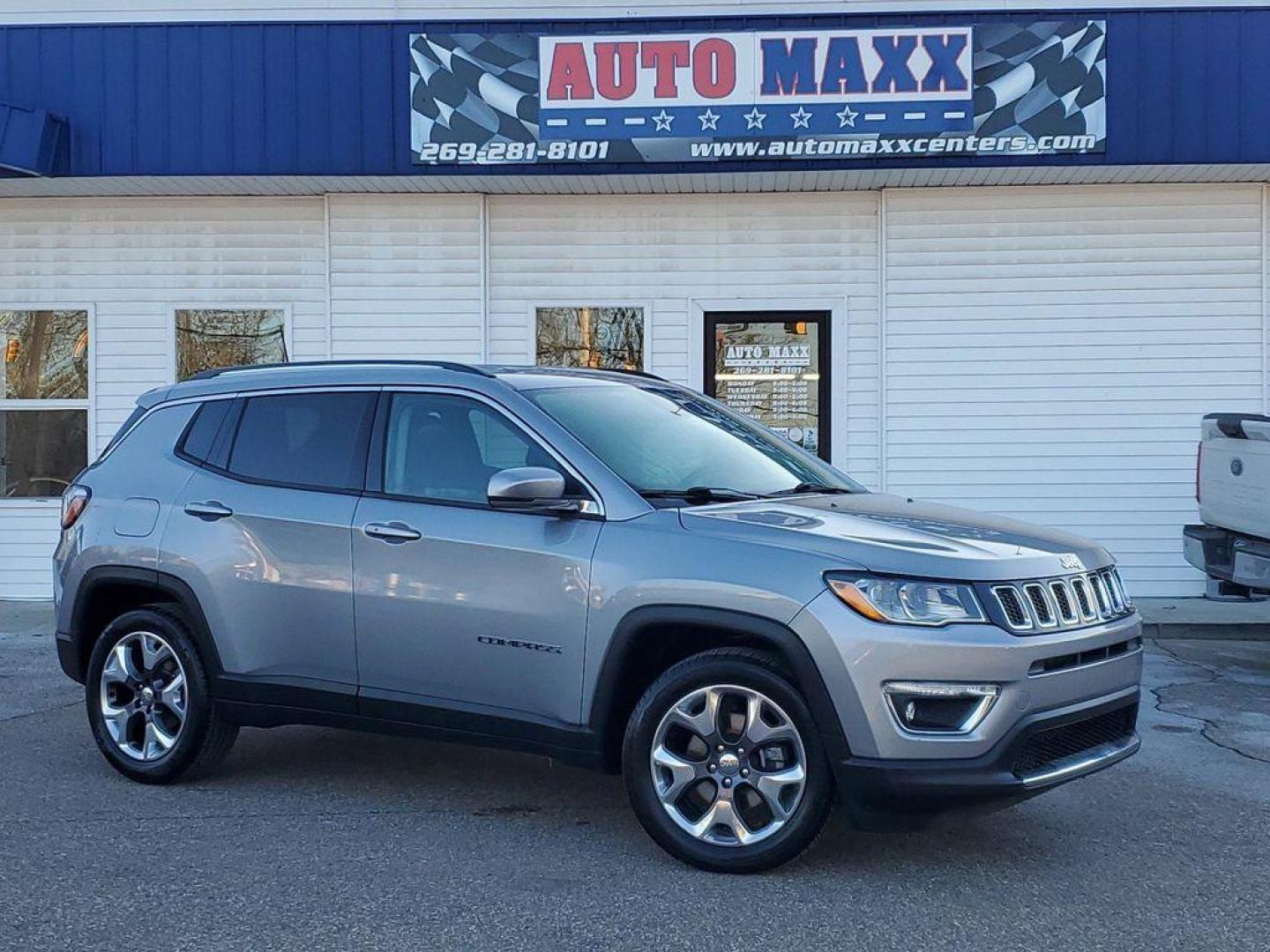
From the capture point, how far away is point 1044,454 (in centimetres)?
1259

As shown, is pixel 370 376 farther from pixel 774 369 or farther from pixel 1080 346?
pixel 1080 346

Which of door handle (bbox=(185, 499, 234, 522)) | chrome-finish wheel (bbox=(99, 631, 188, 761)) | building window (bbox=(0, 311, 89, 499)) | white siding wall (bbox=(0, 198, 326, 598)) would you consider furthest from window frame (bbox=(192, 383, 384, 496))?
building window (bbox=(0, 311, 89, 499))

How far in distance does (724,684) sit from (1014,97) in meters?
7.64

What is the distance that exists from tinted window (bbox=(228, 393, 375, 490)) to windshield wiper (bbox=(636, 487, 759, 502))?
51.4 inches

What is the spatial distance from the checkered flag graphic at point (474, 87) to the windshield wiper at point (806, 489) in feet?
20.2

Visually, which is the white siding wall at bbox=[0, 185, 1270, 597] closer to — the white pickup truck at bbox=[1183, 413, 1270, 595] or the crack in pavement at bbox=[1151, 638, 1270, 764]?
the crack in pavement at bbox=[1151, 638, 1270, 764]

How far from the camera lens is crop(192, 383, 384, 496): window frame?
6.12 m

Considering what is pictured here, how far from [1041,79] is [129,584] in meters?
7.96

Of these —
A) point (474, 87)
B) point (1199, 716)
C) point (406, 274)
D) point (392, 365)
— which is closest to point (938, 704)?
point (392, 365)

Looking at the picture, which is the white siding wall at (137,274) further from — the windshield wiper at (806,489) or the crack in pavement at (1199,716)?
the windshield wiper at (806,489)

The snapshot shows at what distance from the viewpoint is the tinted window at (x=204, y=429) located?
21.6 feet

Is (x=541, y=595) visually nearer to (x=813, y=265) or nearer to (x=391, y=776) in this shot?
Answer: (x=391, y=776)

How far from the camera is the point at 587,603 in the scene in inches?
210

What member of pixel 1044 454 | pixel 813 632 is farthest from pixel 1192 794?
pixel 1044 454
